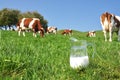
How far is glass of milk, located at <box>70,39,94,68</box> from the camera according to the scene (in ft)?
23.6

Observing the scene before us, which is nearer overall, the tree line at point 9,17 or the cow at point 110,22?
the cow at point 110,22

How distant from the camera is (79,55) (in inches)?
297

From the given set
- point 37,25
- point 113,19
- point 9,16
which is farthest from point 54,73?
point 9,16

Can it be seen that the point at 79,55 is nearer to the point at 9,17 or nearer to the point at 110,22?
the point at 110,22

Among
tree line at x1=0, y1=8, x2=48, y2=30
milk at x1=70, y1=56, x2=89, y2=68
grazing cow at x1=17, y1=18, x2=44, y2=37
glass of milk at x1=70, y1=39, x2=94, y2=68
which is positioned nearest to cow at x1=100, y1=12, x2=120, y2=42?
grazing cow at x1=17, y1=18, x2=44, y2=37

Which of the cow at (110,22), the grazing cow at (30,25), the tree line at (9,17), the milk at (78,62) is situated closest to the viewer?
the milk at (78,62)

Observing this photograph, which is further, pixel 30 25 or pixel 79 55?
pixel 30 25

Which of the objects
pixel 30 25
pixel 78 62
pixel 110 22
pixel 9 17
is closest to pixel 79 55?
pixel 78 62

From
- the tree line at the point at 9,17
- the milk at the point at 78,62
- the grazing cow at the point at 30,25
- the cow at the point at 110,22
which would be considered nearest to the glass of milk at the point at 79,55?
the milk at the point at 78,62

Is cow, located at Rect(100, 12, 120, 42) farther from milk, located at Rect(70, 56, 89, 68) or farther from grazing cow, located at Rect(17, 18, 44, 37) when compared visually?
milk, located at Rect(70, 56, 89, 68)

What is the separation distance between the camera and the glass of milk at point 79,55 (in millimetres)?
7207

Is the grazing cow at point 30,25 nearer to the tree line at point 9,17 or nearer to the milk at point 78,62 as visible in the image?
the milk at point 78,62

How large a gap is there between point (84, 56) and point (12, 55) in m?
1.61

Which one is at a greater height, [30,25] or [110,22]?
[30,25]
